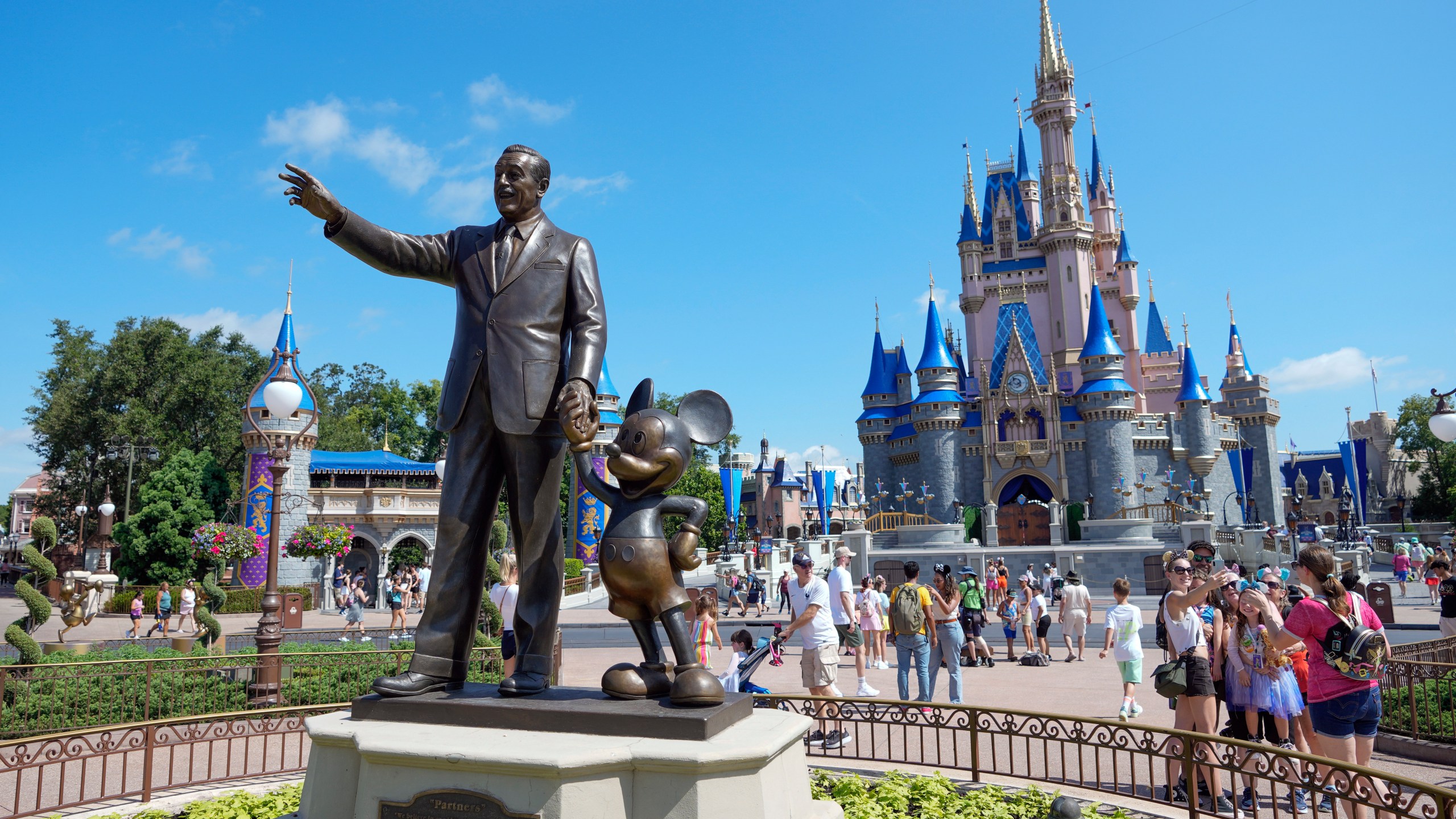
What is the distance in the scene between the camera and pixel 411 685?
12.3ft

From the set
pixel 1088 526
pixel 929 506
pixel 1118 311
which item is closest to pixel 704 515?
pixel 1088 526

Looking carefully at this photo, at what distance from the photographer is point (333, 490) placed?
31.4 m

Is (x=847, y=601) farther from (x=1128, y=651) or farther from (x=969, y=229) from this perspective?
(x=969, y=229)

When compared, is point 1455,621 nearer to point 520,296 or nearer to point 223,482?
point 520,296

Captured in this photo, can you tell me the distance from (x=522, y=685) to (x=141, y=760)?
200 inches

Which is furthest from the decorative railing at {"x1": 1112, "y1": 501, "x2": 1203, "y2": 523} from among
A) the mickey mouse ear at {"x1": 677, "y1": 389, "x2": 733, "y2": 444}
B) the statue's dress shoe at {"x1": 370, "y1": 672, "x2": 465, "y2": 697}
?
the statue's dress shoe at {"x1": 370, "y1": 672, "x2": 465, "y2": 697}

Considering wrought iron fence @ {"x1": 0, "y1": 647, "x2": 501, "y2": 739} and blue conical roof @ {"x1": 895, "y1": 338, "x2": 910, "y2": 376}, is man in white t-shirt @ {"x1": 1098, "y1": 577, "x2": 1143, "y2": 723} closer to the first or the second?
wrought iron fence @ {"x1": 0, "y1": 647, "x2": 501, "y2": 739}

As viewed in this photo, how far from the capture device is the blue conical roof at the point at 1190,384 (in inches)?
1834

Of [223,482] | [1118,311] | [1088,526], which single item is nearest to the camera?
[223,482]

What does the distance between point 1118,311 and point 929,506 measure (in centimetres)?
1842

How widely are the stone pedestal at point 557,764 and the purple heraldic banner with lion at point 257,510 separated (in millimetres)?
27548

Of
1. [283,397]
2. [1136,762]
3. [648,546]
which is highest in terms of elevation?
[283,397]

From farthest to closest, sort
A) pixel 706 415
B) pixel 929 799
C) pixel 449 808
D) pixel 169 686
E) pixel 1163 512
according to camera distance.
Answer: pixel 1163 512
pixel 169 686
pixel 929 799
pixel 706 415
pixel 449 808

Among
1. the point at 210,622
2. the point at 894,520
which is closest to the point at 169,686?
the point at 210,622
